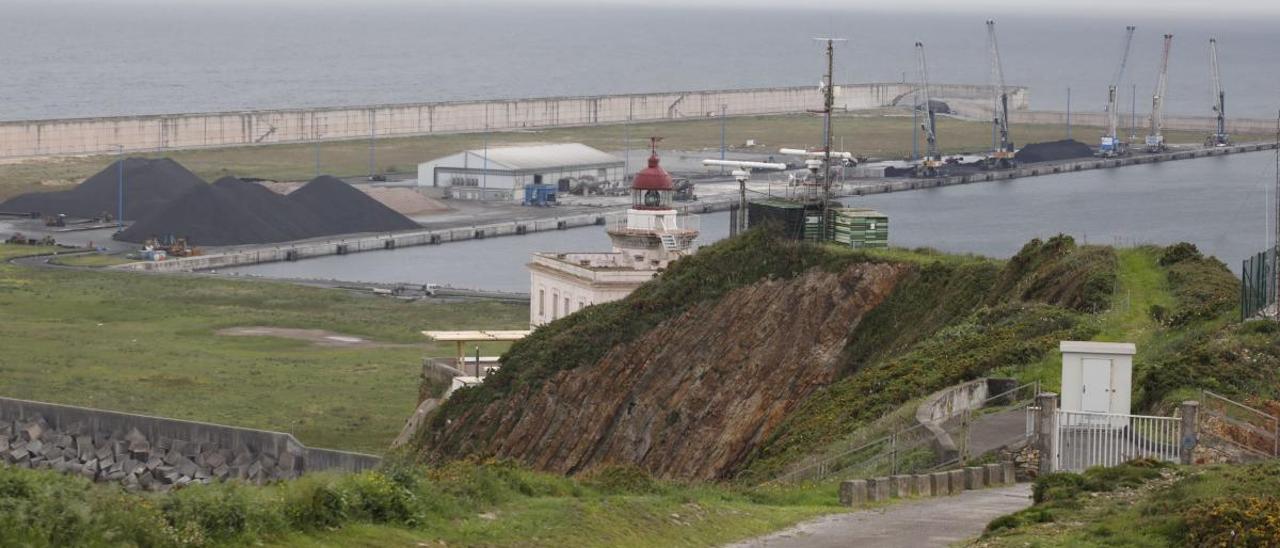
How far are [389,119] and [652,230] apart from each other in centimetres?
10372

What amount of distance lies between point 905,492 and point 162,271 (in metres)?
62.5

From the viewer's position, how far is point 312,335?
5744 cm

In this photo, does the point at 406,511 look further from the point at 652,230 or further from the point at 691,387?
the point at 652,230

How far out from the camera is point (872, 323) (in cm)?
3195

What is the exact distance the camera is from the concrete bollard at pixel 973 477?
1853cm

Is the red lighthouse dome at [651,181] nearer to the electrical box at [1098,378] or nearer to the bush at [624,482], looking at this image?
the electrical box at [1098,378]

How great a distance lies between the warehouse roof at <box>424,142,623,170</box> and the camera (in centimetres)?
11088

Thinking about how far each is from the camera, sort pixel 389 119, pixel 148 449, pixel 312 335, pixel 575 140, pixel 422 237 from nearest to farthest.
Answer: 1. pixel 148 449
2. pixel 312 335
3. pixel 422 237
4. pixel 575 140
5. pixel 389 119

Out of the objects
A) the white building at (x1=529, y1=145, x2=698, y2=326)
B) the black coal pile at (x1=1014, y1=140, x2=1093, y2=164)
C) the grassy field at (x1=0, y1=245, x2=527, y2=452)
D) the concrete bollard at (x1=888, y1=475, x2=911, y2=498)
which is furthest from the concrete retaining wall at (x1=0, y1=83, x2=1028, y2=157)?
the concrete bollard at (x1=888, y1=475, x2=911, y2=498)

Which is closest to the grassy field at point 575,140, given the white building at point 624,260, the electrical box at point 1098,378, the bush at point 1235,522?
the white building at point 624,260

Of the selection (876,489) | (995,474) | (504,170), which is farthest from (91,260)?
(876,489)

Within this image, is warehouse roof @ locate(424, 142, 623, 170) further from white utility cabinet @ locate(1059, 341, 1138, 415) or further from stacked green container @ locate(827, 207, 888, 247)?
white utility cabinet @ locate(1059, 341, 1138, 415)

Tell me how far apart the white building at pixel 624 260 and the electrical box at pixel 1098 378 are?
22332 mm

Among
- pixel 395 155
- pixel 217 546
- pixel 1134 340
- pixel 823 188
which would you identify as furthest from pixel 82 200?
pixel 217 546
